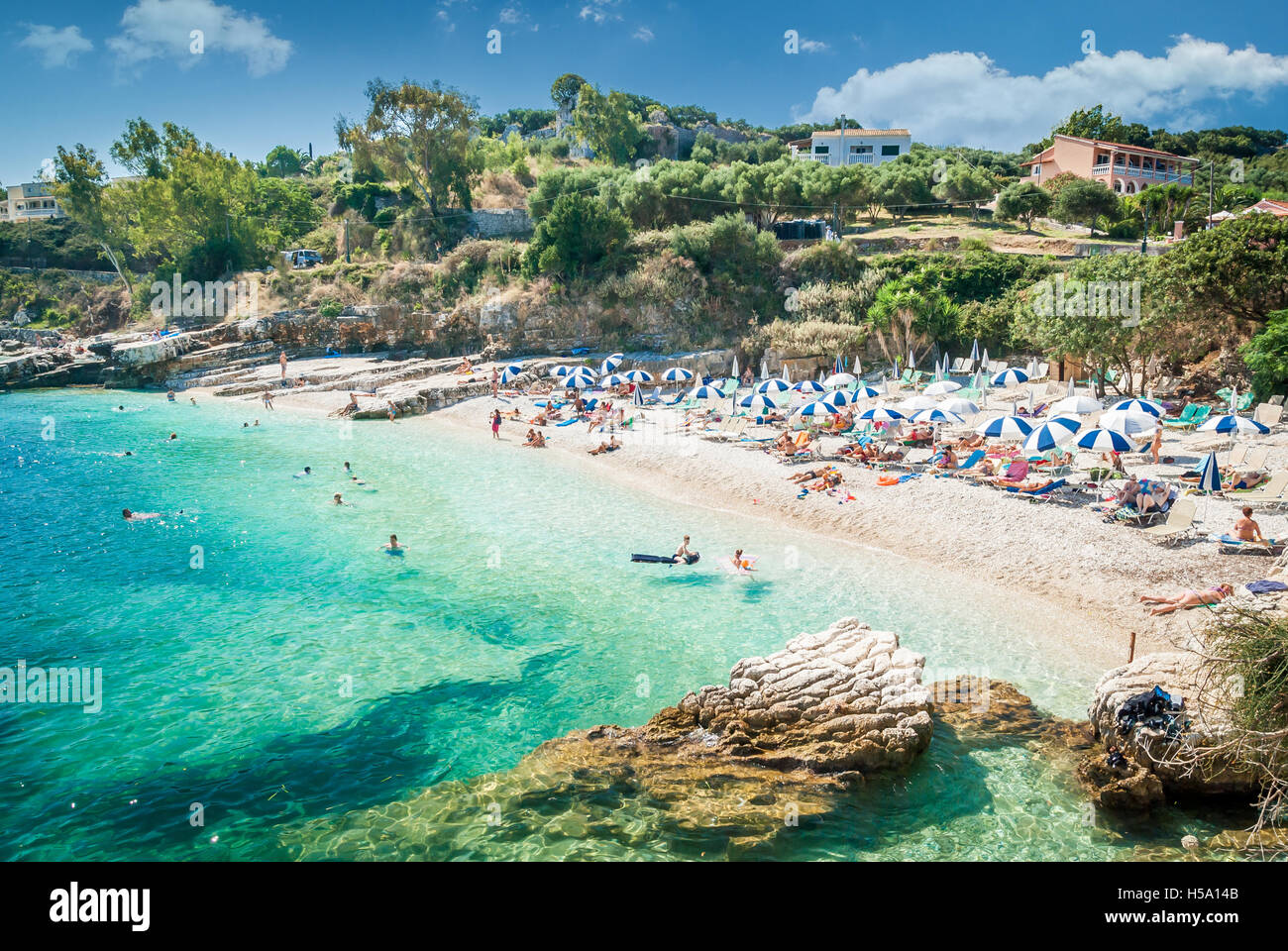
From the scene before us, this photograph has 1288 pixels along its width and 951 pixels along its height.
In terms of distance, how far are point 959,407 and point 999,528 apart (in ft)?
17.5

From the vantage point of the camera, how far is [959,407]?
20.3m

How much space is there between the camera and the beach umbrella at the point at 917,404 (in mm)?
20739

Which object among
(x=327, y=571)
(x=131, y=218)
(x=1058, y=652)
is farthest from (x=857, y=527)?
(x=131, y=218)

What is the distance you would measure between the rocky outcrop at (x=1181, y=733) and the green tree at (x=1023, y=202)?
4456 cm

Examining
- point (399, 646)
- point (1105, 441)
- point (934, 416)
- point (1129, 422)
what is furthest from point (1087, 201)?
point (399, 646)

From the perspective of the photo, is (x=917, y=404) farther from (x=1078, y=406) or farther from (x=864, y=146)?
(x=864, y=146)

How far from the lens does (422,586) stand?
50.7ft

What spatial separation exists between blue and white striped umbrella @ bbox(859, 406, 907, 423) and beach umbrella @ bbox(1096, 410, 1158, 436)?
16.2ft

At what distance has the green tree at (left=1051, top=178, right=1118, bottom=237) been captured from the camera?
44.7m

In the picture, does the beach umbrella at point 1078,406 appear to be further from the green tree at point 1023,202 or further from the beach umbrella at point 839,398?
the green tree at point 1023,202

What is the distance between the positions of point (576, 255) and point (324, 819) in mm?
37560


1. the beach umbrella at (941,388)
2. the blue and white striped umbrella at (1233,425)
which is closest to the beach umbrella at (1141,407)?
the blue and white striped umbrella at (1233,425)
